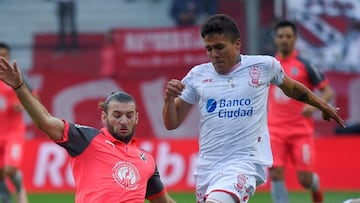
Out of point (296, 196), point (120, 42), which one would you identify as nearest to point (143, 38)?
point (120, 42)

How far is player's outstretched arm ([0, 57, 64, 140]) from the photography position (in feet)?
22.6

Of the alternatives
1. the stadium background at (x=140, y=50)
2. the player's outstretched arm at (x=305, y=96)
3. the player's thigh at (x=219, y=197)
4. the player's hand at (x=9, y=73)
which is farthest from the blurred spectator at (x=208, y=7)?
the player's hand at (x=9, y=73)

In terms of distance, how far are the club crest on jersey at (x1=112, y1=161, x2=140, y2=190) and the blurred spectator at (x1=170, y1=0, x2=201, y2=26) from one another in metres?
12.0

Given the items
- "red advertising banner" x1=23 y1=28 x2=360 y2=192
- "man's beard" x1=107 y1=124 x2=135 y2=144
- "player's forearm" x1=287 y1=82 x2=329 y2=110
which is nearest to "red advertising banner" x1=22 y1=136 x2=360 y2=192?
"red advertising banner" x1=23 y1=28 x2=360 y2=192

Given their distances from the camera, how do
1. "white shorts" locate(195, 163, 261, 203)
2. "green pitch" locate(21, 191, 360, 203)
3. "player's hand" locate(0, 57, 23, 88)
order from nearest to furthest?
"player's hand" locate(0, 57, 23, 88) → "white shorts" locate(195, 163, 261, 203) → "green pitch" locate(21, 191, 360, 203)

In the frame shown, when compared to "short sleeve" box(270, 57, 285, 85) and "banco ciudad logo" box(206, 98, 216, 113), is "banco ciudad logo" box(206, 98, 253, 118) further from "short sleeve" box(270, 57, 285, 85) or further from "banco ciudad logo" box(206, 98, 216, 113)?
"short sleeve" box(270, 57, 285, 85)

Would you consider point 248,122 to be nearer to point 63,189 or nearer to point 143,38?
point 63,189

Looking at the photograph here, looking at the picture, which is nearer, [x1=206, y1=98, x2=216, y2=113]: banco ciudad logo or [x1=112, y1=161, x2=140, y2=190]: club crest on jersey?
[x1=112, y1=161, x2=140, y2=190]: club crest on jersey

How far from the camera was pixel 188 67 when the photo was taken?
19219 mm

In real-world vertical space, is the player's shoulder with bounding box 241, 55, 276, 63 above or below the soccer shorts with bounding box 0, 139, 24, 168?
above

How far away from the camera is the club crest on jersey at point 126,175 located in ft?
25.3

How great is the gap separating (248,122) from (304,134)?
15.8ft

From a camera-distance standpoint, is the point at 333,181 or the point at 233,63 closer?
the point at 233,63

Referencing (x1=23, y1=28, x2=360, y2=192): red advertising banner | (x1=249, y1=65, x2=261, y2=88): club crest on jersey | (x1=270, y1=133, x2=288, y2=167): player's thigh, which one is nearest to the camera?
(x1=249, y1=65, x2=261, y2=88): club crest on jersey
